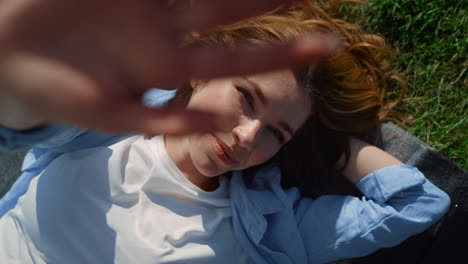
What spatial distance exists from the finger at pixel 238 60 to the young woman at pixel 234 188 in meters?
0.66

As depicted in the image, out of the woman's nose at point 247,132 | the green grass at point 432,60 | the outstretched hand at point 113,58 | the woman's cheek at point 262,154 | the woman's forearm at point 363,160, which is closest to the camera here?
the outstretched hand at point 113,58

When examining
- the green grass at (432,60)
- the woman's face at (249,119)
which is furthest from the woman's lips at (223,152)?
the green grass at (432,60)

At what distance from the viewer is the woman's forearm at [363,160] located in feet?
4.99

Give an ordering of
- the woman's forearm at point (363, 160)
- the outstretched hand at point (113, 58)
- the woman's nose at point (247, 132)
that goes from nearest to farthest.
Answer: the outstretched hand at point (113, 58) < the woman's nose at point (247, 132) < the woman's forearm at point (363, 160)

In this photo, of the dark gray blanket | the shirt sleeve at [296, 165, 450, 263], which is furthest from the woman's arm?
the dark gray blanket

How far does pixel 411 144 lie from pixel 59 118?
1.69 metres

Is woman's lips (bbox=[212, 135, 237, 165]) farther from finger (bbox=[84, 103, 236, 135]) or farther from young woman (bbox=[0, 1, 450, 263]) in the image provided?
finger (bbox=[84, 103, 236, 135])

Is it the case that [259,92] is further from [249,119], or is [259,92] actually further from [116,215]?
[116,215]

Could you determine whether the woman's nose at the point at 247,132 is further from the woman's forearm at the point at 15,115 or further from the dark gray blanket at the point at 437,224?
the dark gray blanket at the point at 437,224

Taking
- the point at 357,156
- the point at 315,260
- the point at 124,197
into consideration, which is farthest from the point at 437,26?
the point at 124,197

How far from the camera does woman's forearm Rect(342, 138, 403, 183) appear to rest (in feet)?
4.99

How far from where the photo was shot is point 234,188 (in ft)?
4.84

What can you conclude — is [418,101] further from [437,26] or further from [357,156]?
[357,156]

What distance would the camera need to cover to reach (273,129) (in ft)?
4.17
